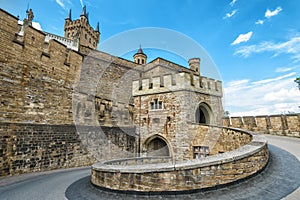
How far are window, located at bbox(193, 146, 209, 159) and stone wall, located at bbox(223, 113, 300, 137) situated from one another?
3567 mm

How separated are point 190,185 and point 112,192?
5.12ft

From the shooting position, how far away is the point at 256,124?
30.5ft

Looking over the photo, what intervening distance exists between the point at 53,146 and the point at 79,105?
227 centimetres

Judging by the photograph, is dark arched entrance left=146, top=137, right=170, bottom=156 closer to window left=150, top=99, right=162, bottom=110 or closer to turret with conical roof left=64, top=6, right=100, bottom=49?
window left=150, top=99, right=162, bottom=110

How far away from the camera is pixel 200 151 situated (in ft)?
27.2

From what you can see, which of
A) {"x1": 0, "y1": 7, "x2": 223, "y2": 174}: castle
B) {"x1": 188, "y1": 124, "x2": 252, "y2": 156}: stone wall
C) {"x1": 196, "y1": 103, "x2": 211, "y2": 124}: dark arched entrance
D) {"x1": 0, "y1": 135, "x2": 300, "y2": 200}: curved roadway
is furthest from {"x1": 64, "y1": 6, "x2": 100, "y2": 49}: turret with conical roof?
{"x1": 0, "y1": 135, "x2": 300, "y2": 200}: curved roadway

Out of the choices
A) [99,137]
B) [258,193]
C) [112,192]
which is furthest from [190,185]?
[99,137]

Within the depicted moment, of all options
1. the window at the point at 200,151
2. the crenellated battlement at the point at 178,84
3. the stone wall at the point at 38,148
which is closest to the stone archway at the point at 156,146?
the window at the point at 200,151

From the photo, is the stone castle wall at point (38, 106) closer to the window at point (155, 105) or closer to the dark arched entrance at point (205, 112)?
the window at point (155, 105)

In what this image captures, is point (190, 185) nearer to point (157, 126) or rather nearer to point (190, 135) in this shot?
point (190, 135)

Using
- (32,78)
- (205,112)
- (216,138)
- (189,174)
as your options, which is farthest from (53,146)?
(205,112)

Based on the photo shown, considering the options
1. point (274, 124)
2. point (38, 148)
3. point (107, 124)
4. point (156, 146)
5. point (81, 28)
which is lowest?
point (156, 146)

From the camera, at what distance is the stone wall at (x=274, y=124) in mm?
7934

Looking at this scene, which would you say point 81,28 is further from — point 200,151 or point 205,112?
point 200,151
